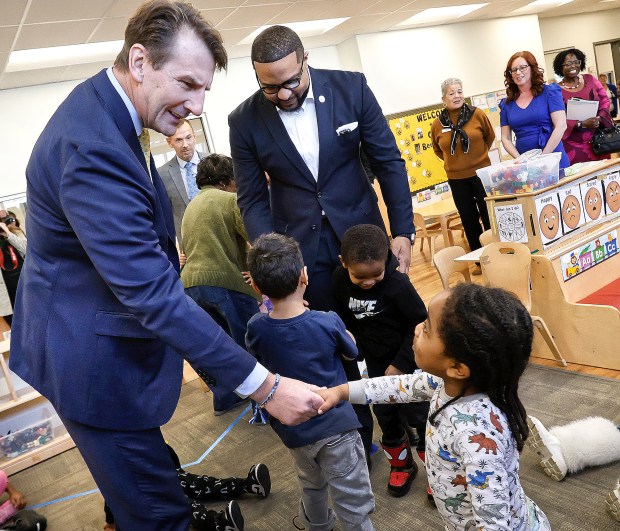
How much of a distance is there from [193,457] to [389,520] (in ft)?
4.44

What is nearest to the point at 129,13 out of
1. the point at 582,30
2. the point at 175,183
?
the point at 175,183

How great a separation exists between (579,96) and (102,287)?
15.1ft

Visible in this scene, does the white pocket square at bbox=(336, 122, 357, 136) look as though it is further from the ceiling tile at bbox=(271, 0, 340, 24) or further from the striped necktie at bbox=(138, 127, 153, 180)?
the ceiling tile at bbox=(271, 0, 340, 24)

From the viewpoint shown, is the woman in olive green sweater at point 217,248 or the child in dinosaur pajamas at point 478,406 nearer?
the child in dinosaur pajamas at point 478,406

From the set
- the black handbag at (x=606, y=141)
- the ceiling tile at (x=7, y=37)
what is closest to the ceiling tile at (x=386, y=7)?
the black handbag at (x=606, y=141)

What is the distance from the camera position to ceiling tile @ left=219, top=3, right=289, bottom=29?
5.89 m

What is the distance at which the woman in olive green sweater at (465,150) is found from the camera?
487cm

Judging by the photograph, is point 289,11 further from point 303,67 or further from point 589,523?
point 589,523

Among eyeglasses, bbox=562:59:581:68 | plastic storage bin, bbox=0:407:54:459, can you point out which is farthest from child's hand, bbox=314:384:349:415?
eyeglasses, bbox=562:59:581:68

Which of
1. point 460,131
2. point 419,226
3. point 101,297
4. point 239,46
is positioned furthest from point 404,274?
point 239,46

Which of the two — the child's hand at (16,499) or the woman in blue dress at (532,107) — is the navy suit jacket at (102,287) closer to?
the child's hand at (16,499)

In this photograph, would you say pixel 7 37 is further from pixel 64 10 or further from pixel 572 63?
pixel 572 63

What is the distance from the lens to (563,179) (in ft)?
10.4

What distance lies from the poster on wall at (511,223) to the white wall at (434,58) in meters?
5.72
